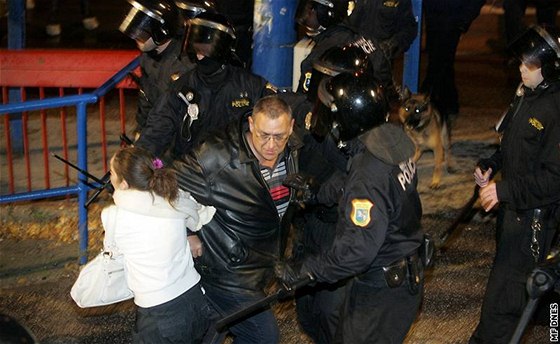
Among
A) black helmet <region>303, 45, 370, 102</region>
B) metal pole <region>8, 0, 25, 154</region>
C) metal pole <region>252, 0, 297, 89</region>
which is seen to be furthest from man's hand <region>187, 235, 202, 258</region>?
metal pole <region>8, 0, 25, 154</region>

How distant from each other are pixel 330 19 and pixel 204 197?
219 centimetres

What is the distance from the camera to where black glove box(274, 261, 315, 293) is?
4.62m

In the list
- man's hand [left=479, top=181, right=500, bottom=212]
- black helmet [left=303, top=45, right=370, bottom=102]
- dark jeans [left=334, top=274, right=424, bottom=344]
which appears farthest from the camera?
black helmet [left=303, top=45, right=370, bottom=102]

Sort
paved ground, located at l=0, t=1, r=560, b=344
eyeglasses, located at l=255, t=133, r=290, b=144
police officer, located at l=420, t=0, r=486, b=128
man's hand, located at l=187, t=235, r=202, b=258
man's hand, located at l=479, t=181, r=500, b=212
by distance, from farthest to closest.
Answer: police officer, located at l=420, t=0, r=486, b=128 < paved ground, located at l=0, t=1, r=560, b=344 < man's hand, located at l=479, t=181, r=500, b=212 < man's hand, located at l=187, t=235, r=202, b=258 < eyeglasses, located at l=255, t=133, r=290, b=144

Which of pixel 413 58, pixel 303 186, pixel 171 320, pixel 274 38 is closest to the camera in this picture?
pixel 171 320

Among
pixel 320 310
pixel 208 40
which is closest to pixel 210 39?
pixel 208 40

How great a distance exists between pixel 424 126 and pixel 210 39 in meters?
2.91

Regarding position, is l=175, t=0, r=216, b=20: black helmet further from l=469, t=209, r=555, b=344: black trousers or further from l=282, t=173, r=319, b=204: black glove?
l=469, t=209, r=555, b=344: black trousers

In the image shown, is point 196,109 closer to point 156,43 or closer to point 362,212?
point 156,43

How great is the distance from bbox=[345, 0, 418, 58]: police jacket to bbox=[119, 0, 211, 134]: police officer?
73.4 inches

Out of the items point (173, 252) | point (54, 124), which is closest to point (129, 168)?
point (173, 252)

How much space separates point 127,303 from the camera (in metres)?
6.64

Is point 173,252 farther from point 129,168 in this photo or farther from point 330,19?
point 330,19

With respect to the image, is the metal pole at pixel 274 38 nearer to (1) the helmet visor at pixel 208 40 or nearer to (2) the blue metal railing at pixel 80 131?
(2) the blue metal railing at pixel 80 131
